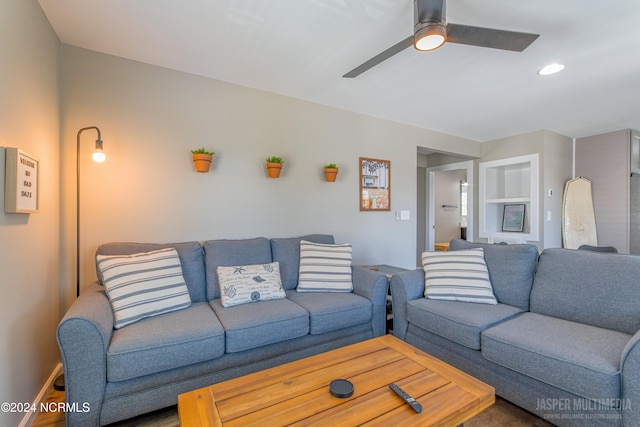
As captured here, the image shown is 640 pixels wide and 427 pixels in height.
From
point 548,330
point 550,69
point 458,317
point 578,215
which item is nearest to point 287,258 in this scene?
point 458,317

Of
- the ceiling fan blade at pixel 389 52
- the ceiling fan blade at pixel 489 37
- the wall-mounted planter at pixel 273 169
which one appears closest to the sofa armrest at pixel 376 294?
the wall-mounted planter at pixel 273 169

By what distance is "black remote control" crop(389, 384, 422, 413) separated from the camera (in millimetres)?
1084

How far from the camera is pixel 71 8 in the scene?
179 centimetres

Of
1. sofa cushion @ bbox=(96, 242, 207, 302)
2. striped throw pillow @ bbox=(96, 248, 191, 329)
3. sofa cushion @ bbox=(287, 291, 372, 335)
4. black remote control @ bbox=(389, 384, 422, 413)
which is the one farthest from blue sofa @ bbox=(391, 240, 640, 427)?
striped throw pillow @ bbox=(96, 248, 191, 329)

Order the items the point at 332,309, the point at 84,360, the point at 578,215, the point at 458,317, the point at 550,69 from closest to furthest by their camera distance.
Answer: the point at 84,360 → the point at 458,317 → the point at 332,309 → the point at 550,69 → the point at 578,215

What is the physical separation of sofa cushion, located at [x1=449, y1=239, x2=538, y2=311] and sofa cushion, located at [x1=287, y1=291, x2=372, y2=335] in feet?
3.36

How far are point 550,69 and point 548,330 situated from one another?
2.09 m

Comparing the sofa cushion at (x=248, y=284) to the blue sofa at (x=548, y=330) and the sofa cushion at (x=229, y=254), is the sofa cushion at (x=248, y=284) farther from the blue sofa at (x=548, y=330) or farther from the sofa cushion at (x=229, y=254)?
the blue sofa at (x=548, y=330)

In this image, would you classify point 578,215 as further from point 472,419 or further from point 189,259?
point 189,259

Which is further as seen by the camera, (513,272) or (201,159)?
(201,159)

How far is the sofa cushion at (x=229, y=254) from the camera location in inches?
91.1

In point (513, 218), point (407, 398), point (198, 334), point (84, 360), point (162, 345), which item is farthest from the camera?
point (513, 218)

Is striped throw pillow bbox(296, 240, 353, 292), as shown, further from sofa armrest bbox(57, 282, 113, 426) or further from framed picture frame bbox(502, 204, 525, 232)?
framed picture frame bbox(502, 204, 525, 232)

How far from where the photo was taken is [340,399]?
3.80 feet
